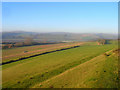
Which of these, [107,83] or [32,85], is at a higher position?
[107,83]

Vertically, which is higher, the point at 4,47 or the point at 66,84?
the point at 4,47

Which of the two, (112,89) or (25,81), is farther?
(25,81)

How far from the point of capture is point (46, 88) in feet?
29.6

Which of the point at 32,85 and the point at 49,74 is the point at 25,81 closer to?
the point at 32,85

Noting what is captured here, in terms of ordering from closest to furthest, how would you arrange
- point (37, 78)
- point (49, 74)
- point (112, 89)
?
point (112, 89), point (37, 78), point (49, 74)

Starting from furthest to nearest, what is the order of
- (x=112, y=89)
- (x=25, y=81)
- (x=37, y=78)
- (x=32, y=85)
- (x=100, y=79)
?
(x=37, y=78) < (x=25, y=81) < (x=32, y=85) < (x=100, y=79) < (x=112, y=89)

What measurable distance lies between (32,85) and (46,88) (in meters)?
1.68

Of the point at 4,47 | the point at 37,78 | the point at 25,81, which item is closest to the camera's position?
the point at 25,81

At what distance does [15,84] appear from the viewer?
10.3 metres

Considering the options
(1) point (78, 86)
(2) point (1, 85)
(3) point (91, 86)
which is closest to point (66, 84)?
(1) point (78, 86)

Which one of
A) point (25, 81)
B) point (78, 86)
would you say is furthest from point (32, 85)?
point (78, 86)

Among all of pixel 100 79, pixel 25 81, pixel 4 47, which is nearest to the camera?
pixel 100 79

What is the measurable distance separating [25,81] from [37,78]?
50.7 inches

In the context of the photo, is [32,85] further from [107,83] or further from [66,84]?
[107,83]
